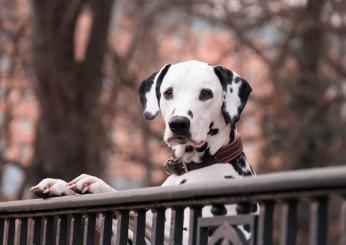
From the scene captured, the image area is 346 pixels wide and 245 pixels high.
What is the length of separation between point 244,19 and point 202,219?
2216 centimetres

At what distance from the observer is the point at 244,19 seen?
26.0 meters

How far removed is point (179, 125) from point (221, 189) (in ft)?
6.70

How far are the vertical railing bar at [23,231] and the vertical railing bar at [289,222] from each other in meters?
2.06

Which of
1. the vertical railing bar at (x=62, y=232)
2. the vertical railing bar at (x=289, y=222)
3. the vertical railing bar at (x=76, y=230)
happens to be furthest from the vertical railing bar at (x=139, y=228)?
the vertical railing bar at (x=289, y=222)

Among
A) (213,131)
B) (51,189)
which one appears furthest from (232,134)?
(51,189)

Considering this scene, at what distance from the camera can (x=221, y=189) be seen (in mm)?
3795

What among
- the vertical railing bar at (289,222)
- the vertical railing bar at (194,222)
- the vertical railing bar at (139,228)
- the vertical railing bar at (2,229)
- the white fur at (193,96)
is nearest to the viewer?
the vertical railing bar at (289,222)

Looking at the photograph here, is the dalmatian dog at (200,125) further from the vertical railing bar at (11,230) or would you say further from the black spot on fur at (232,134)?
the vertical railing bar at (11,230)

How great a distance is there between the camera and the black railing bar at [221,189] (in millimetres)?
3301

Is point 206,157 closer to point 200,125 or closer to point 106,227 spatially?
point 200,125

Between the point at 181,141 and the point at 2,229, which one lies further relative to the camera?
the point at 181,141

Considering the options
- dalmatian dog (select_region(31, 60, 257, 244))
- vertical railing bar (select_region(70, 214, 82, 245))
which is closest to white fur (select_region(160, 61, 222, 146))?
dalmatian dog (select_region(31, 60, 257, 244))

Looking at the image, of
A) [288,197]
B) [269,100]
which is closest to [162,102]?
[288,197]

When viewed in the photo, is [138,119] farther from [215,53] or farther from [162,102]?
[162,102]
